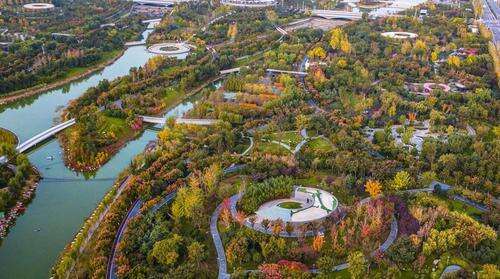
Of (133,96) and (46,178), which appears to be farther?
(133,96)

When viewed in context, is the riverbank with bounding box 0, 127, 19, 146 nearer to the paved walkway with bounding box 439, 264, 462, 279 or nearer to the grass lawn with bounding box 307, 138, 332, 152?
the grass lawn with bounding box 307, 138, 332, 152

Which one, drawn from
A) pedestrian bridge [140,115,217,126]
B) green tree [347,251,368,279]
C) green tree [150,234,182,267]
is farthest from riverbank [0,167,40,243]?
green tree [347,251,368,279]

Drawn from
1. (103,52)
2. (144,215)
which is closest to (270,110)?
(144,215)

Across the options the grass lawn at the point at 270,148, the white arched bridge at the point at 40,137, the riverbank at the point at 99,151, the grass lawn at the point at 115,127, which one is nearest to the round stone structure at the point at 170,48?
the riverbank at the point at 99,151

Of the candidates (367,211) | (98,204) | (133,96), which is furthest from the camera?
(133,96)

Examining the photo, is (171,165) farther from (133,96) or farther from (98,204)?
(133,96)

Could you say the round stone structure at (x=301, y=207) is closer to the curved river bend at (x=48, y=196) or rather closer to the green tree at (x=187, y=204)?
the green tree at (x=187, y=204)

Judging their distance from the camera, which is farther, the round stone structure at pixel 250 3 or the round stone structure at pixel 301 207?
the round stone structure at pixel 250 3

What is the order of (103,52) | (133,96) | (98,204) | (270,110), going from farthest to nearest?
(103,52), (133,96), (270,110), (98,204)
